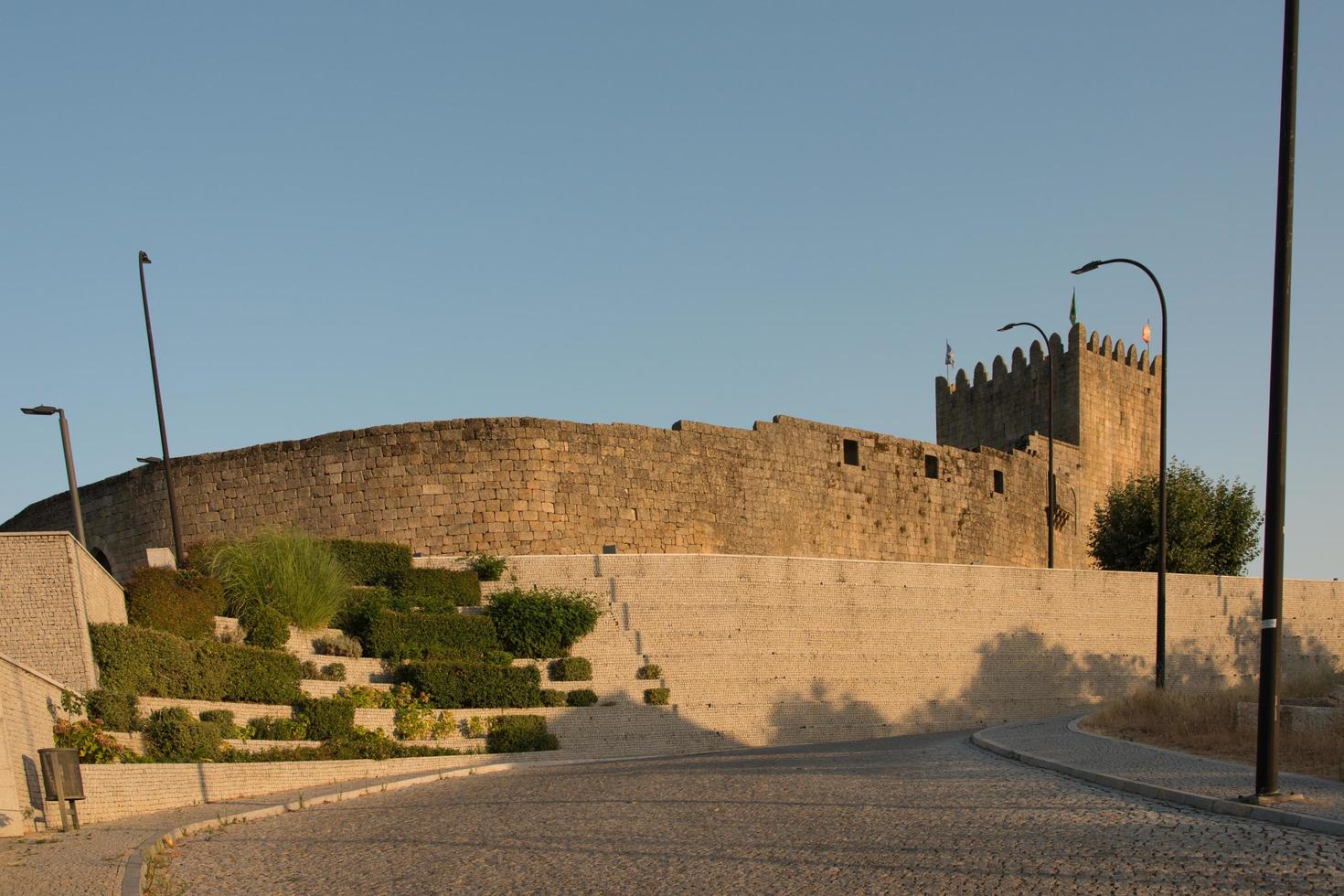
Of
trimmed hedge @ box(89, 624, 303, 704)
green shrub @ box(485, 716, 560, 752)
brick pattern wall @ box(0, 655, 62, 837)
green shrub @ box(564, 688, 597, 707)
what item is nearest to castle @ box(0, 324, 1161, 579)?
green shrub @ box(564, 688, 597, 707)

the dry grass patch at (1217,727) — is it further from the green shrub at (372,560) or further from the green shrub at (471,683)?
the green shrub at (372,560)

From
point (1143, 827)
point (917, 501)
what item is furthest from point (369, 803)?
point (917, 501)

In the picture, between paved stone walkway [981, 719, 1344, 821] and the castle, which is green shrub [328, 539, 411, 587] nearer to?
the castle

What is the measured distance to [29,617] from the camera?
47.3 ft

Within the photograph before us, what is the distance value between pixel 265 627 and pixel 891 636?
1224 centimetres

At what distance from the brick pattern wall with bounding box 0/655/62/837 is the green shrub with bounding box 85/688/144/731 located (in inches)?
41.9

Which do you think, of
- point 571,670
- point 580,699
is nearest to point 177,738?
point 580,699

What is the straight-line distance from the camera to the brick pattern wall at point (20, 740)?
36.4 ft

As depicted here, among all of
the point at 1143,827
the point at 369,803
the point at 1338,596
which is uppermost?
the point at 1143,827

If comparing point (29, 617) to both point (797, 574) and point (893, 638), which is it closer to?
point (797, 574)

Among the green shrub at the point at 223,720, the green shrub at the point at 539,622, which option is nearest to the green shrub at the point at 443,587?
the green shrub at the point at 539,622

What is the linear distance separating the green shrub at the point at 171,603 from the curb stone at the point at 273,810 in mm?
4079

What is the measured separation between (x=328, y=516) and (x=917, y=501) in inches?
604

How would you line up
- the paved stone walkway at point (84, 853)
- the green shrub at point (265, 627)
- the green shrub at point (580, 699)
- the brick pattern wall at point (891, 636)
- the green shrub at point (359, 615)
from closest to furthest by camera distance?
the paved stone walkway at point (84, 853), the green shrub at point (265, 627), the green shrub at point (359, 615), the green shrub at point (580, 699), the brick pattern wall at point (891, 636)
